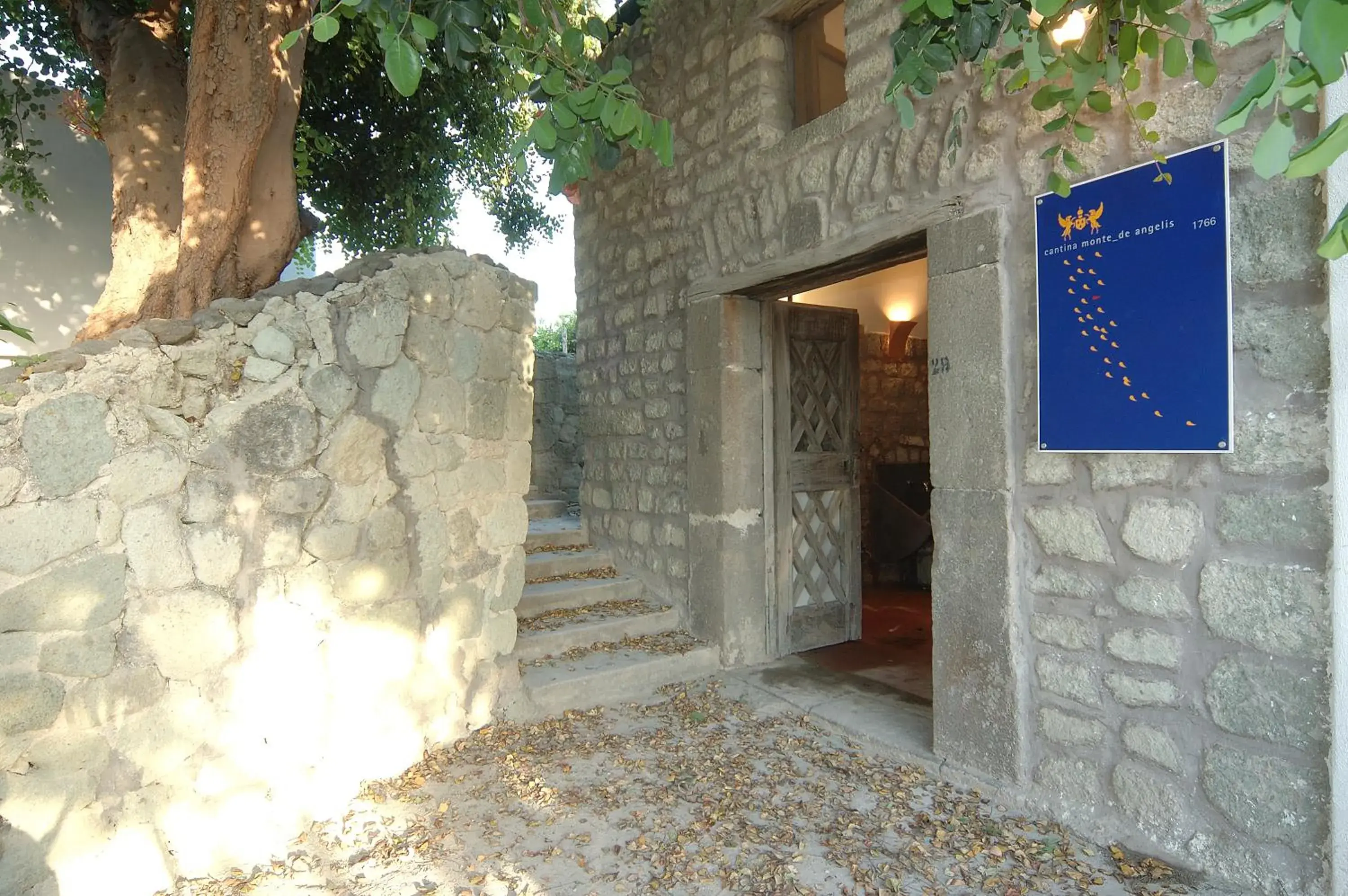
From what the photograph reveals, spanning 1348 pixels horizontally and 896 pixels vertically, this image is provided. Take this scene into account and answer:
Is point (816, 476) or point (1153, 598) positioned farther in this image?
point (816, 476)

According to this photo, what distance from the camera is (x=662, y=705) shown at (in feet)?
12.4

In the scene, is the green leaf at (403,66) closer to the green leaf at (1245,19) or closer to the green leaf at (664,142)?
the green leaf at (664,142)

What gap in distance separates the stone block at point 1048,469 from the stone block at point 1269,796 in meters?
0.89

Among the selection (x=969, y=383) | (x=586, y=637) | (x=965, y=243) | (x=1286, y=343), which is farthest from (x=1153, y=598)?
(x=586, y=637)

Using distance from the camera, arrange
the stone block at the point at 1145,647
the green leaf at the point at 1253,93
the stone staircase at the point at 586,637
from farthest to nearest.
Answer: the stone staircase at the point at 586,637 < the stone block at the point at 1145,647 < the green leaf at the point at 1253,93

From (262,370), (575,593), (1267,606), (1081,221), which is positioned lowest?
(575,593)

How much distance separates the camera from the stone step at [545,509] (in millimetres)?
5781

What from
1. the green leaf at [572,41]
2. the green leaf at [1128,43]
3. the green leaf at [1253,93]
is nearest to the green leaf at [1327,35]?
the green leaf at [1253,93]

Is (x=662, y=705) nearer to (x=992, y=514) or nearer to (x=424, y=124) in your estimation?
(x=992, y=514)

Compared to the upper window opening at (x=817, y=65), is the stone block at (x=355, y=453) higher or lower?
lower

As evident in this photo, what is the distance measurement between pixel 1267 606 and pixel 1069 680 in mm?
653

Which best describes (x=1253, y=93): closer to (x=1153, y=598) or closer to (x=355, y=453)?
(x=1153, y=598)

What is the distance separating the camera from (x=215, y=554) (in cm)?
242

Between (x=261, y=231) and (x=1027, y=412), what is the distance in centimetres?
321
